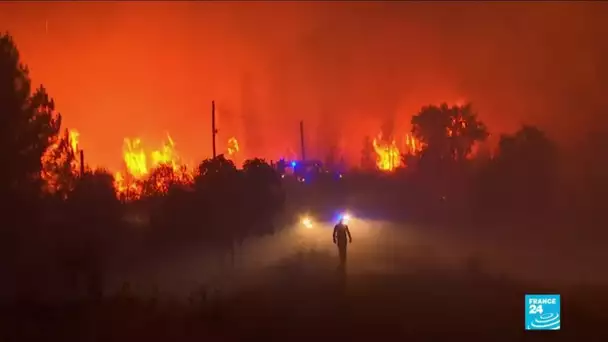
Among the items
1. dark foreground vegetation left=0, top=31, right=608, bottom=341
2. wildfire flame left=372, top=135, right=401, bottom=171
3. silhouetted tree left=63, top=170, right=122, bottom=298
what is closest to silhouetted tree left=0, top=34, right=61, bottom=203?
dark foreground vegetation left=0, top=31, right=608, bottom=341

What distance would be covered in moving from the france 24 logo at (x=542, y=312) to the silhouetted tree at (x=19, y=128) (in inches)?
494

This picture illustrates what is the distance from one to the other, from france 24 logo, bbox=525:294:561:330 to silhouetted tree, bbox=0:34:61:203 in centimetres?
1255

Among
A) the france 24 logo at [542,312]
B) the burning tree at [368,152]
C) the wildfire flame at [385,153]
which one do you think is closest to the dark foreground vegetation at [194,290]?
the france 24 logo at [542,312]

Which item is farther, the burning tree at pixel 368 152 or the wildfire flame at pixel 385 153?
the burning tree at pixel 368 152

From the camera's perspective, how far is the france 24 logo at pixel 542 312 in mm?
9703

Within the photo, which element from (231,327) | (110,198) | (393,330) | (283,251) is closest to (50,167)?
(110,198)

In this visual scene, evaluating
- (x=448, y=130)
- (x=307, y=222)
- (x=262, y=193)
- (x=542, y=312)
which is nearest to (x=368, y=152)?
(x=448, y=130)

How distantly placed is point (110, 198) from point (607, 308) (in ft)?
44.1

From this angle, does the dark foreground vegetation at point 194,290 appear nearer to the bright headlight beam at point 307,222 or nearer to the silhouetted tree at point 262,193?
the silhouetted tree at point 262,193

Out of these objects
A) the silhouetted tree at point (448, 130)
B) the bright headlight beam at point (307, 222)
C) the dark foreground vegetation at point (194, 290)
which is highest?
the silhouetted tree at point (448, 130)

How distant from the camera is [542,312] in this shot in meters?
9.70

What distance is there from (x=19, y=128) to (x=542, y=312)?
1404cm

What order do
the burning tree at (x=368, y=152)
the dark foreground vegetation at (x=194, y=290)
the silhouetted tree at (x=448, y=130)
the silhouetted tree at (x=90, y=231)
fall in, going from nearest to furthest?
1. the dark foreground vegetation at (x=194, y=290)
2. the silhouetted tree at (x=90, y=231)
3. the silhouetted tree at (x=448, y=130)
4. the burning tree at (x=368, y=152)

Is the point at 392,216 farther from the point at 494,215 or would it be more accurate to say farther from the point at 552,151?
the point at 552,151
